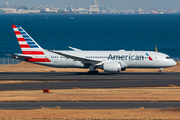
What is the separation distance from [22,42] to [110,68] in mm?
16232

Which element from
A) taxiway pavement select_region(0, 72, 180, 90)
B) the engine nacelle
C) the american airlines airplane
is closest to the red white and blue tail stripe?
the american airlines airplane

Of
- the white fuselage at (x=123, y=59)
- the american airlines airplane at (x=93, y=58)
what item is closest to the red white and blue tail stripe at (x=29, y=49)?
the american airlines airplane at (x=93, y=58)

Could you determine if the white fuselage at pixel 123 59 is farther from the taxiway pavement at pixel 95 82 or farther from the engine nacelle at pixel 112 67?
the taxiway pavement at pixel 95 82

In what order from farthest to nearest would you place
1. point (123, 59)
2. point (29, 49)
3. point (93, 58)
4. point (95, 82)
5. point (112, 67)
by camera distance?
point (29, 49) < point (93, 58) < point (123, 59) < point (112, 67) < point (95, 82)

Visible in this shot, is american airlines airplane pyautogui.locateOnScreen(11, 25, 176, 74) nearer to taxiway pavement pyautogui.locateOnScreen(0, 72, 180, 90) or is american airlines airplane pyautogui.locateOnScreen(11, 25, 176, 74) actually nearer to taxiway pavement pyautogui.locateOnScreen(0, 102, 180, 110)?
taxiway pavement pyautogui.locateOnScreen(0, 72, 180, 90)

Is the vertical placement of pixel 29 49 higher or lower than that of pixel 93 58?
higher

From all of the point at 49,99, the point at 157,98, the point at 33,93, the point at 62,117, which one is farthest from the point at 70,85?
the point at 62,117

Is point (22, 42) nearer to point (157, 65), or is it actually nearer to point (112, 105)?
point (157, 65)

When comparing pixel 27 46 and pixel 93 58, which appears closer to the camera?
pixel 93 58

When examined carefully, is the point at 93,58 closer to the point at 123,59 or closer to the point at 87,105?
the point at 123,59

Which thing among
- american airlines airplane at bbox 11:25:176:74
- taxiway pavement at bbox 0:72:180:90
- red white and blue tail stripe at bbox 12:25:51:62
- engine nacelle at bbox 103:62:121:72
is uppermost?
red white and blue tail stripe at bbox 12:25:51:62

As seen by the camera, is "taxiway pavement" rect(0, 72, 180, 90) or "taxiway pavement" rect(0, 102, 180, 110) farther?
"taxiway pavement" rect(0, 72, 180, 90)

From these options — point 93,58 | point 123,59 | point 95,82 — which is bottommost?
point 95,82

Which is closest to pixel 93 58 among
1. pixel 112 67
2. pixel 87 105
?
pixel 112 67
